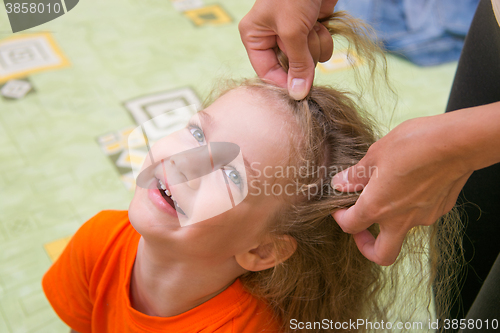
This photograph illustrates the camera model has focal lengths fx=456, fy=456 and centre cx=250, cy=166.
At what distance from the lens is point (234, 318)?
0.77 meters

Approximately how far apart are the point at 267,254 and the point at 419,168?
12.3 inches

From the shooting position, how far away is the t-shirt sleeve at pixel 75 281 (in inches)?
33.5

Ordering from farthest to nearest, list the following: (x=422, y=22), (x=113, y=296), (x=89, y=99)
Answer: (x=422, y=22) → (x=89, y=99) → (x=113, y=296)

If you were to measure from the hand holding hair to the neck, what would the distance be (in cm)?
24

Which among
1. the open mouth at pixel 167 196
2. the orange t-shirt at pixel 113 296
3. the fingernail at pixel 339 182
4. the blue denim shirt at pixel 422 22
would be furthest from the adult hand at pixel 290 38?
the blue denim shirt at pixel 422 22

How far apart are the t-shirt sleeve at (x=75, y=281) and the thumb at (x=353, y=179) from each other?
18.2 inches

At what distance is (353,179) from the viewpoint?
25.6 inches

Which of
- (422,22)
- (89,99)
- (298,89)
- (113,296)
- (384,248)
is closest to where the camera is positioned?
(384,248)

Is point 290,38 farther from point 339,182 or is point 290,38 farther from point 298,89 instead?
point 339,182

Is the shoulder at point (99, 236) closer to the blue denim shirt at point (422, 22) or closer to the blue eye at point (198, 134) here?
the blue eye at point (198, 134)

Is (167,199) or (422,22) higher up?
(167,199)

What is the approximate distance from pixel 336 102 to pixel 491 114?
0.31 m

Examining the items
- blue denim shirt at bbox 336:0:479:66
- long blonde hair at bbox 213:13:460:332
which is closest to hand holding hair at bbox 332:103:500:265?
long blonde hair at bbox 213:13:460:332

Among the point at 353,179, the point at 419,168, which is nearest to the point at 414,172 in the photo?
the point at 419,168
